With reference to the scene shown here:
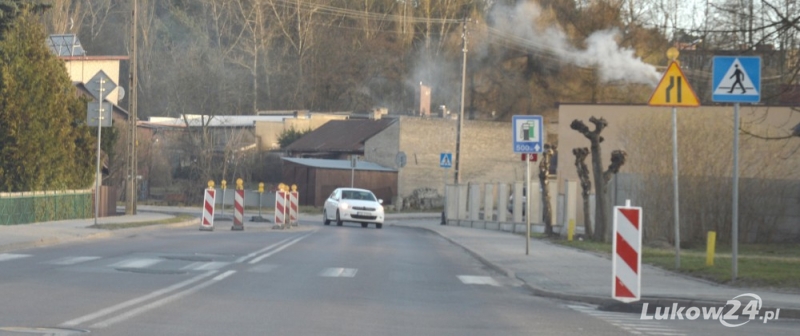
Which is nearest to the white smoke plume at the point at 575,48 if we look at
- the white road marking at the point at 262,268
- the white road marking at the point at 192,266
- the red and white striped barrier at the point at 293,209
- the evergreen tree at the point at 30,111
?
the red and white striped barrier at the point at 293,209

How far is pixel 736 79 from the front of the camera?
51.6 ft

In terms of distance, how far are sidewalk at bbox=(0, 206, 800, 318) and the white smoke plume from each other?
22703mm

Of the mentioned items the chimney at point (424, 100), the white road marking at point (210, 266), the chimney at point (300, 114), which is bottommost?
the white road marking at point (210, 266)

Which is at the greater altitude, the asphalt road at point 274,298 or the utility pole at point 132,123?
the utility pole at point 132,123

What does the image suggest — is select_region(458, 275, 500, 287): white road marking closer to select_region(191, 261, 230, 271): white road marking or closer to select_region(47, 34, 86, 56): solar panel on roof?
select_region(191, 261, 230, 271): white road marking

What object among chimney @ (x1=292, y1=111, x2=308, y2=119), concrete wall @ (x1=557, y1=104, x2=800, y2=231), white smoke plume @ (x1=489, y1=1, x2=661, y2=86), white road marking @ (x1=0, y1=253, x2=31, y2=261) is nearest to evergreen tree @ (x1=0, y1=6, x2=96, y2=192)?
white road marking @ (x1=0, y1=253, x2=31, y2=261)

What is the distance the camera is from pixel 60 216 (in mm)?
33594

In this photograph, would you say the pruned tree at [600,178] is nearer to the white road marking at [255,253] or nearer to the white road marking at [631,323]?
the white road marking at [255,253]

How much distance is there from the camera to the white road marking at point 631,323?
437 inches

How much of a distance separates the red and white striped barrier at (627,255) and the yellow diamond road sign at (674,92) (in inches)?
218

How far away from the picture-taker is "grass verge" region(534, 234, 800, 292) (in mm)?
16031

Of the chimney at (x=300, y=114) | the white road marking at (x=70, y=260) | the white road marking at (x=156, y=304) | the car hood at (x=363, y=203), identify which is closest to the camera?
the white road marking at (x=156, y=304)

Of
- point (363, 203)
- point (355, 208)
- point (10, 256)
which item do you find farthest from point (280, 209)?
point (10, 256)

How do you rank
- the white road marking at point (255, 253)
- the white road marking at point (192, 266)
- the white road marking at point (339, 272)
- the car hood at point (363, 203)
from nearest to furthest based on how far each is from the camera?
the white road marking at point (339, 272)
the white road marking at point (192, 266)
the white road marking at point (255, 253)
the car hood at point (363, 203)
